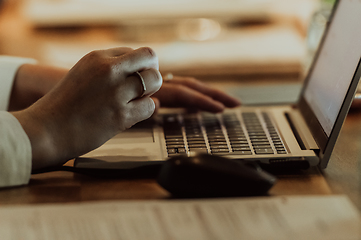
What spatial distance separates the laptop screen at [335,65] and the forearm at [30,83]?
45 cm

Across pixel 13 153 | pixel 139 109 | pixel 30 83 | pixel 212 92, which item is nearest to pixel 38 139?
pixel 13 153

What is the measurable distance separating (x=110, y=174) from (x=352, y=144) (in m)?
0.41

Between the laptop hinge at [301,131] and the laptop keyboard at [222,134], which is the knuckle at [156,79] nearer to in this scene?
the laptop keyboard at [222,134]

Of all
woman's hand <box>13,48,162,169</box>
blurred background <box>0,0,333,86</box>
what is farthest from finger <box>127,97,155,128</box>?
blurred background <box>0,0,333,86</box>

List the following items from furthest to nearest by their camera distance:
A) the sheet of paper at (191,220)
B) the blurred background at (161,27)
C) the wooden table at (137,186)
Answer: the blurred background at (161,27) → the wooden table at (137,186) → the sheet of paper at (191,220)

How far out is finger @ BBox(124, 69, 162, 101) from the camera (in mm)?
500

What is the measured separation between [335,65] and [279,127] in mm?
133

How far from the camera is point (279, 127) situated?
65 centimetres

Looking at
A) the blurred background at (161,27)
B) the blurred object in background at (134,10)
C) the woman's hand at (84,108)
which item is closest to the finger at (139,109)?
the woman's hand at (84,108)

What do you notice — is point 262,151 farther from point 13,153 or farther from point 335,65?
point 13,153

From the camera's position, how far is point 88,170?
1.65 ft

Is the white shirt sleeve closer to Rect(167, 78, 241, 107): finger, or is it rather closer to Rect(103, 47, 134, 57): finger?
Rect(103, 47, 134, 57): finger

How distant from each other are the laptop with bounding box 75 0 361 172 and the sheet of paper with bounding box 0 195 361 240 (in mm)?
118

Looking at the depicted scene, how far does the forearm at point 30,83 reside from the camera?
27.1 inches
